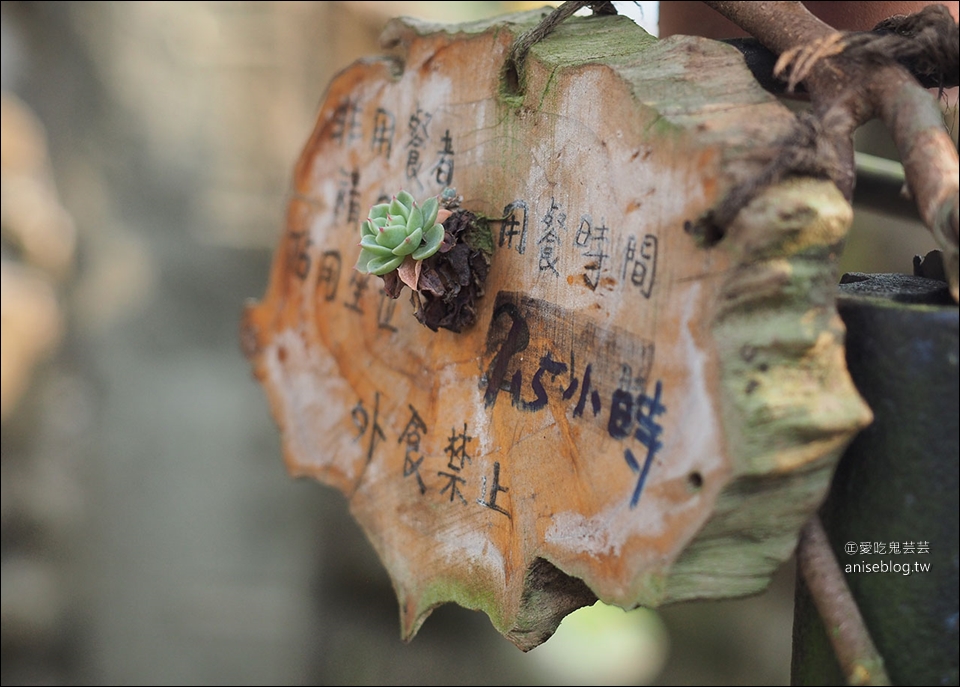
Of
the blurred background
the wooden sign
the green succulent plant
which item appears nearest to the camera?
the wooden sign

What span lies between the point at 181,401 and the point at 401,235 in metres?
1.07

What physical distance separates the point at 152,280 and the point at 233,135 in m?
0.33

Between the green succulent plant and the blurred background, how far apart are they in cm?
Answer: 97

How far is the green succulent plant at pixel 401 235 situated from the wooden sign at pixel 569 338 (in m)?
0.08

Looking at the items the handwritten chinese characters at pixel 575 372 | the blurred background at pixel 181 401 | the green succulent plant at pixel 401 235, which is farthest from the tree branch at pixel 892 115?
the blurred background at pixel 181 401

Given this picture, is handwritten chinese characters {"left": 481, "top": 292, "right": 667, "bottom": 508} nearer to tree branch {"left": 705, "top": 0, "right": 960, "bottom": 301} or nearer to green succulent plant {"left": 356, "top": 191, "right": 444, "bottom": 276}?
green succulent plant {"left": 356, "top": 191, "right": 444, "bottom": 276}

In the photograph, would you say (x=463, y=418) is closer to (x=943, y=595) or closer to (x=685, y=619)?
(x=943, y=595)

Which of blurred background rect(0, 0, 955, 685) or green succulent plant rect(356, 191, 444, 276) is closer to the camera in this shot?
green succulent plant rect(356, 191, 444, 276)

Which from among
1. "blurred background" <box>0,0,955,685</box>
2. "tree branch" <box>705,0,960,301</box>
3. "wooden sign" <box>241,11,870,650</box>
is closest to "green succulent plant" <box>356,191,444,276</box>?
"wooden sign" <box>241,11,870,650</box>

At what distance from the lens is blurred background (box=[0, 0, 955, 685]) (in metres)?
1.62

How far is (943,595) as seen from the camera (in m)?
0.65

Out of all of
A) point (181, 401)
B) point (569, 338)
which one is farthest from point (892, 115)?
point (181, 401)

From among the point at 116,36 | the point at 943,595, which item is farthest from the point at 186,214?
the point at 943,595

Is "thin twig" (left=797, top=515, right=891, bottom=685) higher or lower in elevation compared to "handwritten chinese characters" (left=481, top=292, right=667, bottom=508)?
lower
